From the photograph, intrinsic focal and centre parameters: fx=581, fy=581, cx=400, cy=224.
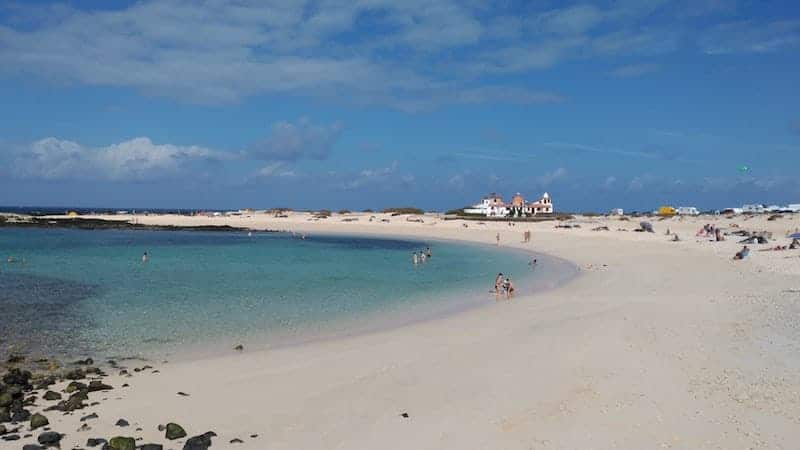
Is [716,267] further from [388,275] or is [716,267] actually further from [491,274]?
[388,275]

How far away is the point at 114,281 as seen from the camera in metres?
26.2

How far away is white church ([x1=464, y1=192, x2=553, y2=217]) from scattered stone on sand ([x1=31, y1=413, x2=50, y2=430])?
311ft

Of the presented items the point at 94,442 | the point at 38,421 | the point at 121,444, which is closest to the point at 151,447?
the point at 121,444

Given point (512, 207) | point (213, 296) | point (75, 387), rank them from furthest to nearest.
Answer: point (512, 207) → point (213, 296) → point (75, 387)

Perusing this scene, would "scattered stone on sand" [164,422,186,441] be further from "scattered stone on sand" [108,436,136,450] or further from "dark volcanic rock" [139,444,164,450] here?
"scattered stone on sand" [108,436,136,450]

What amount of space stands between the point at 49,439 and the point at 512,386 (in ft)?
22.5

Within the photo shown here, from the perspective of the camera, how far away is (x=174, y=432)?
7.77 m

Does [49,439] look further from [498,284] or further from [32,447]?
[498,284]

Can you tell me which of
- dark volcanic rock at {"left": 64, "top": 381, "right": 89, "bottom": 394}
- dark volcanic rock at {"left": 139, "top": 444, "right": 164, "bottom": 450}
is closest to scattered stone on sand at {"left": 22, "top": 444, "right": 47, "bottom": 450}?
dark volcanic rock at {"left": 139, "top": 444, "right": 164, "bottom": 450}

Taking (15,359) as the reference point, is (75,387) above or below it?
above

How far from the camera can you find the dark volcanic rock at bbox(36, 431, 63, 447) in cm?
743

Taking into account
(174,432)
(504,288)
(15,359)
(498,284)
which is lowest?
(15,359)

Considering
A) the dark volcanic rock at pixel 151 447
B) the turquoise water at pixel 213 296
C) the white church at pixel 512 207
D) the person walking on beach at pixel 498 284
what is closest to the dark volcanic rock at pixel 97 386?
the turquoise water at pixel 213 296

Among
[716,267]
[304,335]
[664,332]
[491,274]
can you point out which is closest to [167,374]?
[304,335]
